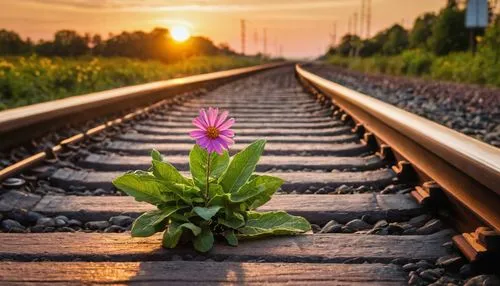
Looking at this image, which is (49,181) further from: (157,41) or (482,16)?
(157,41)

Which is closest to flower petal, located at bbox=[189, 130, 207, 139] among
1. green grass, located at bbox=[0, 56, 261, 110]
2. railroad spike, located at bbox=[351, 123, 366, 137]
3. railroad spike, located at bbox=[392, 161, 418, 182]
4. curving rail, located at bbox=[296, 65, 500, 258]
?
curving rail, located at bbox=[296, 65, 500, 258]

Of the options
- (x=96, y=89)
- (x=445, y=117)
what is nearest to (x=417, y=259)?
(x=445, y=117)

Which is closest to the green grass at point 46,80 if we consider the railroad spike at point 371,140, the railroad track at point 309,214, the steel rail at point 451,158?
the railroad track at point 309,214

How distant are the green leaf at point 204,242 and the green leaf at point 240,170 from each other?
0.25 meters

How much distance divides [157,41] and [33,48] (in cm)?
1980

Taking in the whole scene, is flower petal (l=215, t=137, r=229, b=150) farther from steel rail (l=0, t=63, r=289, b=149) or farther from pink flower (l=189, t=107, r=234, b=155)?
steel rail (l=0, t=63, r=289, b=149)

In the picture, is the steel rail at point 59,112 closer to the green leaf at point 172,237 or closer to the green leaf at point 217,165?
the green leaf at point 217,165

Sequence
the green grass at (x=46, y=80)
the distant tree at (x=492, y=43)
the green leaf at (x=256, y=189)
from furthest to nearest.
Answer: the distant tree at (x=492, y=43), the green grass at (x=46, y=80), the green leaf at (x=256, y=189)

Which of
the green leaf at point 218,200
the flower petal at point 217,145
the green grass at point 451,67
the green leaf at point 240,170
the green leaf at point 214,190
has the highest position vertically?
the flower petal at point 217,145

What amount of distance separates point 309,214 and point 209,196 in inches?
20.7

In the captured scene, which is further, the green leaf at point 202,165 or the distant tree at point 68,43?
the distant tree at point 68,43

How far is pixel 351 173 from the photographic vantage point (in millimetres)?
3428

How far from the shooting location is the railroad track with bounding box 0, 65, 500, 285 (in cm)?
189

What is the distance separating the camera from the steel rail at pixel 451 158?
2.02 meters
